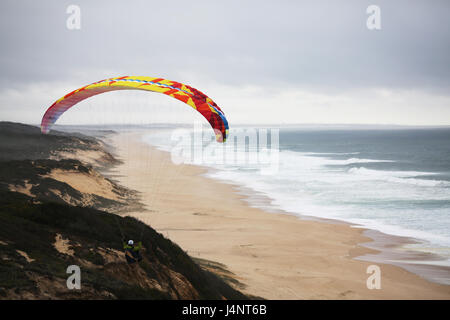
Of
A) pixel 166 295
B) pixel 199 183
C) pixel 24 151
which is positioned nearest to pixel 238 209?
pixel 199 183

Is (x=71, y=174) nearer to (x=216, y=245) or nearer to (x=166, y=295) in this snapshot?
(x=216, y=245)

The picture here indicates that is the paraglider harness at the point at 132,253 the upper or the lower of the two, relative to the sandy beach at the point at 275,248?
upper
